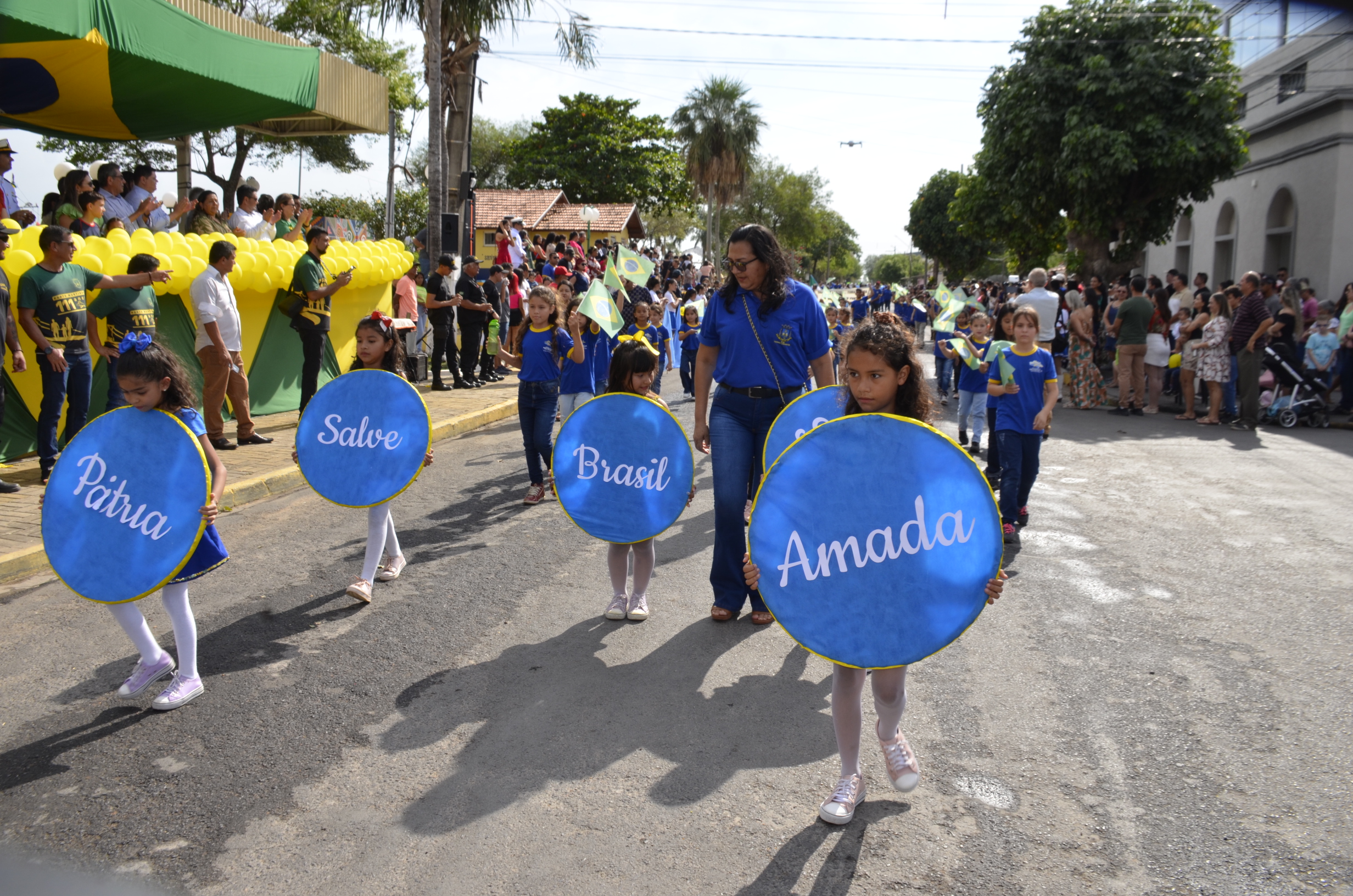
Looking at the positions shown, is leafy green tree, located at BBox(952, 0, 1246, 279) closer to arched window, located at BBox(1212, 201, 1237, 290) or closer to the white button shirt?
arched window, located at BBox(1212, 201, 1237, 290)

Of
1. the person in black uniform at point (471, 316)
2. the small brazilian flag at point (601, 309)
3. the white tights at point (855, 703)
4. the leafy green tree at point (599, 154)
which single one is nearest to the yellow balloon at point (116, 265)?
the small brazilian flag at point (601, 309)

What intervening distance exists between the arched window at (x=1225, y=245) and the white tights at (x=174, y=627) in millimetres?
32404

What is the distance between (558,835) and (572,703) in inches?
40.4

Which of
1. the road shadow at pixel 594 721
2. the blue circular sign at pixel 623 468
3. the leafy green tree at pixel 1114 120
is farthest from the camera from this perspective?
the leafy green tree at pixel 1114 120

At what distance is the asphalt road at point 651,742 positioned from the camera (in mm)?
2926

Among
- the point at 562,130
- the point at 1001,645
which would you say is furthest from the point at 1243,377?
the point at 562,130

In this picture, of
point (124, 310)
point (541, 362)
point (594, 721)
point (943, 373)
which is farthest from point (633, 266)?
point (594, 721)

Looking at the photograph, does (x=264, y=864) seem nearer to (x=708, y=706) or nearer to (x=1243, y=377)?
(x=708, y=706)

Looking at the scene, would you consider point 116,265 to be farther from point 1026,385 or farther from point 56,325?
point 1026,385

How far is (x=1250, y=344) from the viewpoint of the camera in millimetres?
12875

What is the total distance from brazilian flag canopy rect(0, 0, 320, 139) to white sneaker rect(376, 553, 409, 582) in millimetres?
5753

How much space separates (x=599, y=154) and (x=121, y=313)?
48345 mm

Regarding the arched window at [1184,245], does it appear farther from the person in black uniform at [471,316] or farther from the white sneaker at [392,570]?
the white sneaker at [392,570]

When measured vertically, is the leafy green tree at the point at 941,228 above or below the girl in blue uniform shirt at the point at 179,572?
→ above
